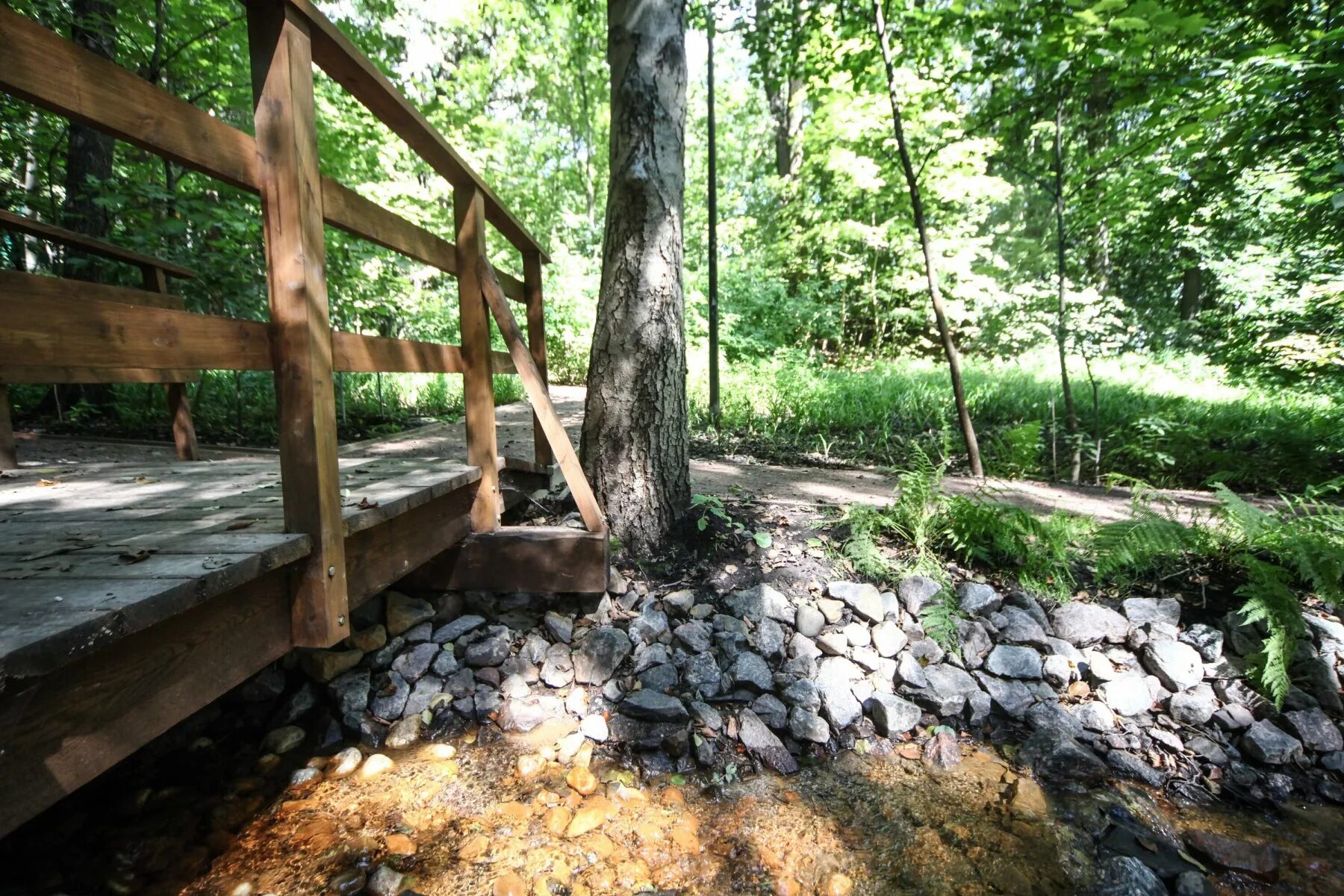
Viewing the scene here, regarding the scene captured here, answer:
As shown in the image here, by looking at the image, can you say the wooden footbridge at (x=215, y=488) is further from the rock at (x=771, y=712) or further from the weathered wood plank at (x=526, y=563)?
the rock at (x=771, y=712)

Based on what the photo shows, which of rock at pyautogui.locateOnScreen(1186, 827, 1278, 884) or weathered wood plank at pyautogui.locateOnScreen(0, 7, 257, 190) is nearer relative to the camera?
weathered wood plank at pyautogui.locateOnScreen(0, 7, 257, 190)

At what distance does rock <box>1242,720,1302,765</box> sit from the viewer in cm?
275

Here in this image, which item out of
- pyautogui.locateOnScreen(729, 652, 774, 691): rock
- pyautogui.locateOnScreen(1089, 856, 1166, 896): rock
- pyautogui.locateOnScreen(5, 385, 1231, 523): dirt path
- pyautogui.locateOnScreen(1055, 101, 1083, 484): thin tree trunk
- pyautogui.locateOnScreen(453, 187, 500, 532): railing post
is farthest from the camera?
pyautogui.locateOnScreen(1055, 101, 1083, 484): thin tree trunk

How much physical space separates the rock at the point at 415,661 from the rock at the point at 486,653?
0.17 meters

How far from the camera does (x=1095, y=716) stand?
2971mm

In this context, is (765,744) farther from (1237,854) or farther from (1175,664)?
(1175,664)

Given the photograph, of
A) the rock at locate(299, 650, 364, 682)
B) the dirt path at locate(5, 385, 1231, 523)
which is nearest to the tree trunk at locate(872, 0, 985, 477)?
the dirt path at locate(5, 385, 1231, 523)

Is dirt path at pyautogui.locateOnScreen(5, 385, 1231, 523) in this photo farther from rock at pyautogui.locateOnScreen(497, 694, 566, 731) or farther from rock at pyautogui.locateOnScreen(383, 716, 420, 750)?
rock at pyautogui.locateOnScreen(383, 716, 420, 750)

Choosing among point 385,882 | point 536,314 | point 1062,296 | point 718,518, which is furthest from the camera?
point 1062,296

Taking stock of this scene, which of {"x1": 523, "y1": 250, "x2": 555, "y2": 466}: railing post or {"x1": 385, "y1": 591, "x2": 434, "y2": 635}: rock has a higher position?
{"x1": 523, "y1": 250, "x2": 555, "y2": 466}: railing post

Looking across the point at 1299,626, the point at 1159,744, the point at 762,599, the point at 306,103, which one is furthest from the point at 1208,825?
the point at 306,103

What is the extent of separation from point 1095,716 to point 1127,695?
25cm

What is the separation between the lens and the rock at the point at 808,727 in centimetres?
286

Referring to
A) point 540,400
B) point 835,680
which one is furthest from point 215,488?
point 835,680
